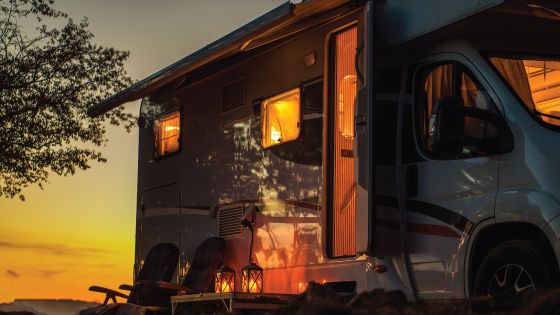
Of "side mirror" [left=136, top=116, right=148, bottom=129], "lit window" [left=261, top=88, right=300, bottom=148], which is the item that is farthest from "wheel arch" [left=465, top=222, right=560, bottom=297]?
"side mirror" [left=136, top=116, right=148, bottom=129]

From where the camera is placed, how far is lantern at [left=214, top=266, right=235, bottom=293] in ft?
32.4

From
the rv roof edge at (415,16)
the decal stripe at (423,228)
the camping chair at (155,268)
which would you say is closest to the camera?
the rv roof edge at (415,16)

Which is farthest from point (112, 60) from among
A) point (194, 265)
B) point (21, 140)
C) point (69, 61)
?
point (194, 265)

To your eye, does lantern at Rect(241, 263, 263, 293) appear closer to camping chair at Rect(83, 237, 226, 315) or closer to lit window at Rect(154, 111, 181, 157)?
camping chair at Rect(83, 237, 226, 315)

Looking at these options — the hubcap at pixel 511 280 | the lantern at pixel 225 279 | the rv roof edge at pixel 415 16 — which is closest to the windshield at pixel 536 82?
the rv roof edge at pixel 415 16

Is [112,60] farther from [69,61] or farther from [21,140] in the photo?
[21,140]

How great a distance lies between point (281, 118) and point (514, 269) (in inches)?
128

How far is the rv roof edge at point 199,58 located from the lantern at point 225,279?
6.71ft

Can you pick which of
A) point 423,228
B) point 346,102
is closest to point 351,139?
point 346,102

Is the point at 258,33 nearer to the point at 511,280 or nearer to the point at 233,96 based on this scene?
the point at 233,96

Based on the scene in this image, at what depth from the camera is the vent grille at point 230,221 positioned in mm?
9867

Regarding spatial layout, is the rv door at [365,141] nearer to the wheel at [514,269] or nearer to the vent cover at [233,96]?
the wheel at [514,269]

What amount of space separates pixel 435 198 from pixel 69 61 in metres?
14.9

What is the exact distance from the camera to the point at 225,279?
994 cm
